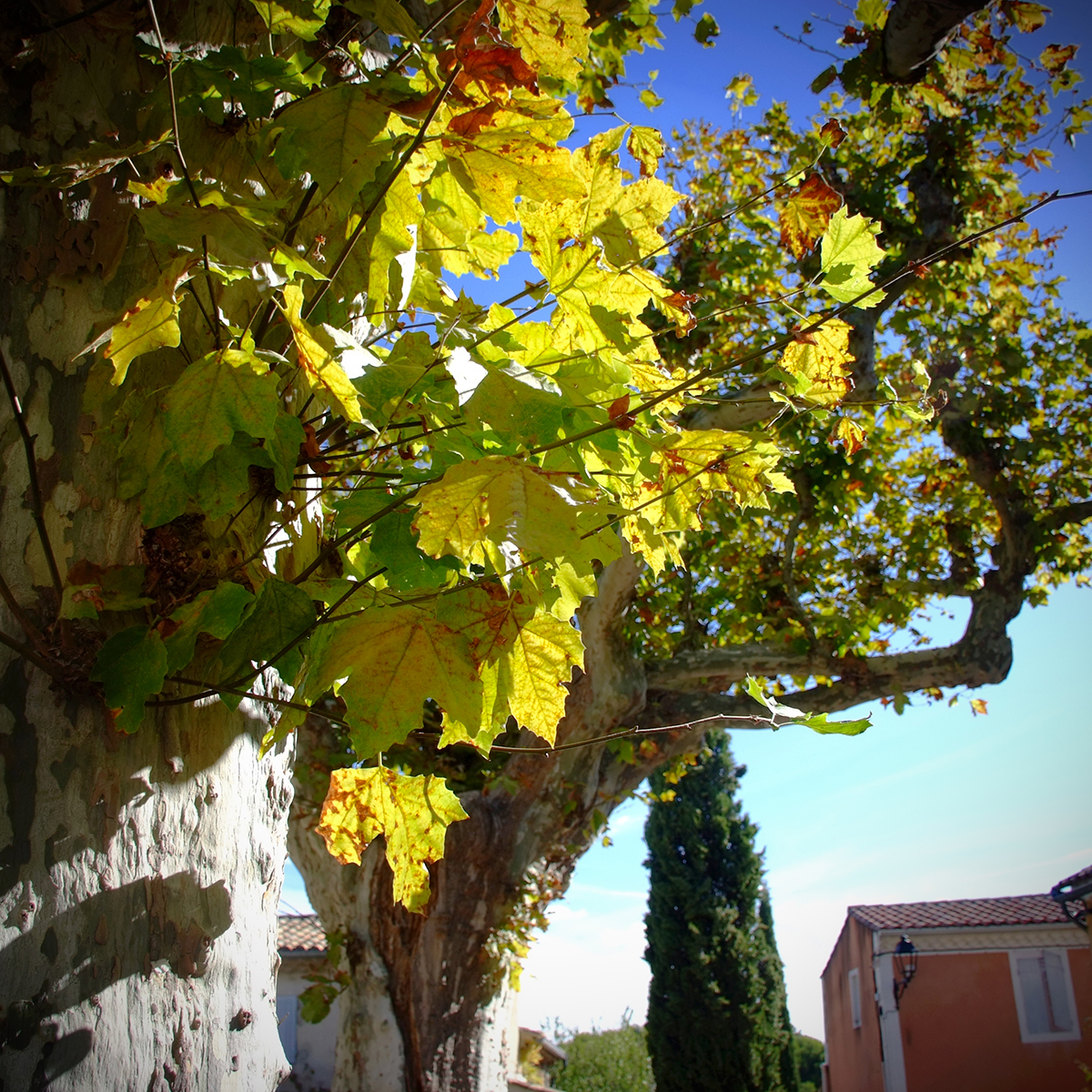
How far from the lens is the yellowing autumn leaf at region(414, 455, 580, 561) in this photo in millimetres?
884

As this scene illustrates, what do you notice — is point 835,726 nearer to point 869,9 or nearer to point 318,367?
point 318,367

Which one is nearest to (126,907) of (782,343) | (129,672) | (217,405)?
(129,672)

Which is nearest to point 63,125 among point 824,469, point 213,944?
point 213,944

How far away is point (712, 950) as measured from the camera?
629 inches

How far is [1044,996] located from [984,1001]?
4.17 feet

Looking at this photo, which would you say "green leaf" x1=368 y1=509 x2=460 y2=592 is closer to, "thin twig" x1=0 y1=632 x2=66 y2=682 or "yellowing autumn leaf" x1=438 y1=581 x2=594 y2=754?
"yellowing autumn leaf" x1=438 y1=581 x2=594 y2=754

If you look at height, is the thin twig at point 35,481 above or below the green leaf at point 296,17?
below

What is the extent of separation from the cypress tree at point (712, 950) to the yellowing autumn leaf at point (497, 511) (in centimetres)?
1416

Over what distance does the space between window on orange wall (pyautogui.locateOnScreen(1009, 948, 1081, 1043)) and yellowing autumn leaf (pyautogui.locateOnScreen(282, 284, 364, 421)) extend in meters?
21.1

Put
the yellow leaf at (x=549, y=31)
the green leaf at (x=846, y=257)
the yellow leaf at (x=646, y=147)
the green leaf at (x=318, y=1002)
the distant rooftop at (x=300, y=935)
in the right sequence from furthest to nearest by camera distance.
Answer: the distant rooftop at (x=300, y=935) < the green leaf at (x=318, y=1002) < the yellow leaf at (x=646, y=147) < the green leaf at (x=846, y=257) < the yellow leaf at (x=549, y=31)

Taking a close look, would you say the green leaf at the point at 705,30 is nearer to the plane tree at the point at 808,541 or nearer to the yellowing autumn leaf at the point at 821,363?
the plane tree at the point at 808,541

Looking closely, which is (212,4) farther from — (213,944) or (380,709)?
(213,944)

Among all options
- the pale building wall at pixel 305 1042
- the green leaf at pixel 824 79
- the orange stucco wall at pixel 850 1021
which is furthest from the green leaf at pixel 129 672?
the orange stucco wall at pixel 850 1021

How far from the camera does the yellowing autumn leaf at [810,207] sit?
173 cm
